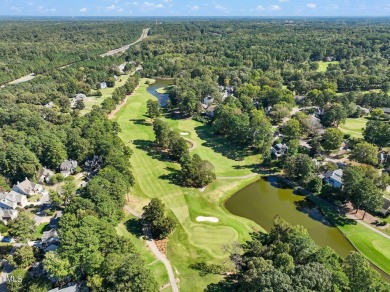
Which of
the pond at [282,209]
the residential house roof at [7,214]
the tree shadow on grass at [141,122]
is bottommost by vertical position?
the pond at [282,209]

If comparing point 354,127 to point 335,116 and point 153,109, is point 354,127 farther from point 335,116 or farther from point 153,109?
point 153,109

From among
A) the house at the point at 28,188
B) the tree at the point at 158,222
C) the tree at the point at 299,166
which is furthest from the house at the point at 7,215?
the tree at the point at 299,166

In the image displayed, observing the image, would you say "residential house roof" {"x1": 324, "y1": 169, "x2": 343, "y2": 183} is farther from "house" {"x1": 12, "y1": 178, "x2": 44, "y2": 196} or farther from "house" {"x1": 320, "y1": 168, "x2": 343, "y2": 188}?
"house" {"x1": 12, "y1": 178, "x2": 44, "y2": 196}

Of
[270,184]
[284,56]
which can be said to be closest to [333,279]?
[270,184]

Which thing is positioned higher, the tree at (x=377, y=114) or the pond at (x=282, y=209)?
the tree at (x=377, y=114)

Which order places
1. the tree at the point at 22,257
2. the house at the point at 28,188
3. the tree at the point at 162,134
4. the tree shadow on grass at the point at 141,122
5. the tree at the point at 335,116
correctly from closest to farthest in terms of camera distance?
the tree at the point at 22,257
the house at the point at 28,188
the tree at the point at 162,134
the tree at the point at 335,116
the tree shadow on grass at the point at 141,122

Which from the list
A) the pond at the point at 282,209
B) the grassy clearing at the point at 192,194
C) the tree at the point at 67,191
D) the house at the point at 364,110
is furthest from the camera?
the house at the point at 364,110

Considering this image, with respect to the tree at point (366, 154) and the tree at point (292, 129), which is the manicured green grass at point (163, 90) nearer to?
the tree at point (292, 129)

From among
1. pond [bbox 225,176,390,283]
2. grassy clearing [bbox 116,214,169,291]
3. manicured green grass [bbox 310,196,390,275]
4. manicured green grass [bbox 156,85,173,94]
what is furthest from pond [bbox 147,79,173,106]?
manicured green grass [bbox 310,196,390,275]
